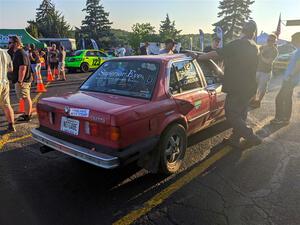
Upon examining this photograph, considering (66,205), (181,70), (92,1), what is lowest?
(66,205)

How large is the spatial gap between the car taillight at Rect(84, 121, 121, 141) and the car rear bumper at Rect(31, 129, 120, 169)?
195 mm

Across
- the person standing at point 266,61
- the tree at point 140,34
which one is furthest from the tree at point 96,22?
the person standing at point 266,61

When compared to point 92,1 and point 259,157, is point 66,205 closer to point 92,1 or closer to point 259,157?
point 259,157

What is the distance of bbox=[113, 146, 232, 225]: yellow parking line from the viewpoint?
2998mm

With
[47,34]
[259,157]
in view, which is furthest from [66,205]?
[47,34]

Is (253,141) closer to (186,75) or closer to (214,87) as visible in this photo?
(214,87)

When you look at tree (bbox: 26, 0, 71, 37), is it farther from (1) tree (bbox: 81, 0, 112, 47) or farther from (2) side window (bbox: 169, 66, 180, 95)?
(2) side window (bbox: 169, 66, 180, 95)

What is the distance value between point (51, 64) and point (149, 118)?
12.8 meters

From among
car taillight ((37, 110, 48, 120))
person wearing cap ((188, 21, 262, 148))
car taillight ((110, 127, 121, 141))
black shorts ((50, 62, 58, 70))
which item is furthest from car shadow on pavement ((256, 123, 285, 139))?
black shorts ((50, 62, 58, 70))

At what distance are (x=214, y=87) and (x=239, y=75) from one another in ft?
1.71

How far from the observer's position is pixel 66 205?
3.21 meters

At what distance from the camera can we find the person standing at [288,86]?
20.4 ft

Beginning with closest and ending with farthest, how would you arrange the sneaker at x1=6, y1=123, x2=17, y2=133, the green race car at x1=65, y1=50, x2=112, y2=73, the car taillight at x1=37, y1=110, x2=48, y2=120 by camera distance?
the car taillight at x1=37, y1=110, x2=48, y2=120
the sneaker at x1=6, y1=123, x2=17, y2=133
the green race car at x1=65, y1=50, x2=112, y2=73

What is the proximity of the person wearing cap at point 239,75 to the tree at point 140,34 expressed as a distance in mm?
52475
